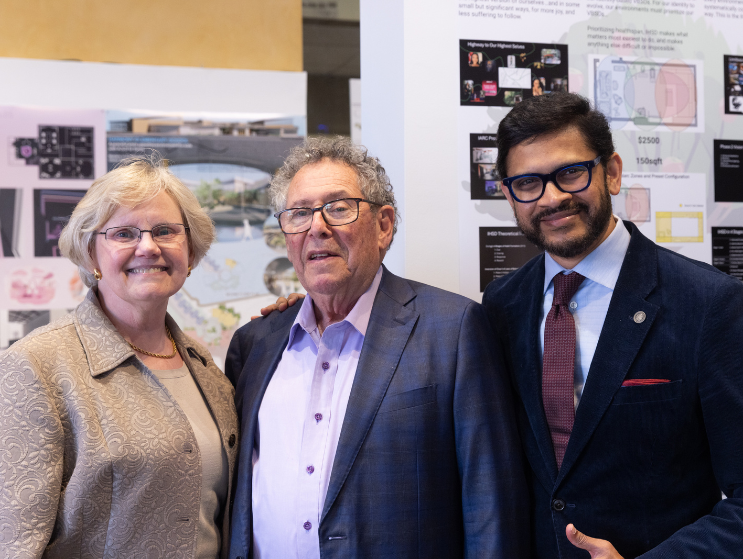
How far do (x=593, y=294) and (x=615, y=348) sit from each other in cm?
19

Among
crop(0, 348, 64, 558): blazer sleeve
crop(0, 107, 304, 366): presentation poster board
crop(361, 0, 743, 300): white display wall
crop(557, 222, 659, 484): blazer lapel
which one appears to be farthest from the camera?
crop(0, 107, 304, 366): presentation poster board

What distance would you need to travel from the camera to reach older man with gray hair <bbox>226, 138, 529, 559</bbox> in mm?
1792

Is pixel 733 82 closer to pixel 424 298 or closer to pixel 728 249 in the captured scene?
pixel 728 249

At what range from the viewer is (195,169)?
13.1ft

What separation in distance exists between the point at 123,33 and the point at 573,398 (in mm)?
3527

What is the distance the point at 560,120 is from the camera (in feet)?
6.07

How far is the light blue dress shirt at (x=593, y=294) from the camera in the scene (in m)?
1.86

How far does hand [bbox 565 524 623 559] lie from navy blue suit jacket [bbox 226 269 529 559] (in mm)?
177

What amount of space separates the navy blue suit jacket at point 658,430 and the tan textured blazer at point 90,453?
1.09 metres

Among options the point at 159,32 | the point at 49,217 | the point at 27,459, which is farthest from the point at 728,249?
the point at 49,217

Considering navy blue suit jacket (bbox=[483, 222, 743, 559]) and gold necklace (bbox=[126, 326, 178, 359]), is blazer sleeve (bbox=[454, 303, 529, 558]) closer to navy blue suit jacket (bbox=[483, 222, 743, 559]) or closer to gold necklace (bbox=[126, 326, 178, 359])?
navy blue suit jacket (bbox=[483, 222, 743, 559])

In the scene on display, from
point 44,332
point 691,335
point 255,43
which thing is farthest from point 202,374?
point 255,43

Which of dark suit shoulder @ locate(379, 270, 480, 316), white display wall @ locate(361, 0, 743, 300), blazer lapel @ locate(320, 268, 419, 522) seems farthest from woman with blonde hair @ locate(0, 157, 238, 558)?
white display wall @ locate(361, 0, 743, 300)

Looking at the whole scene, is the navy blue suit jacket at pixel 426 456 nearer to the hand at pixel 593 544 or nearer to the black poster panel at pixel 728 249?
the hand at pixel 593 544
